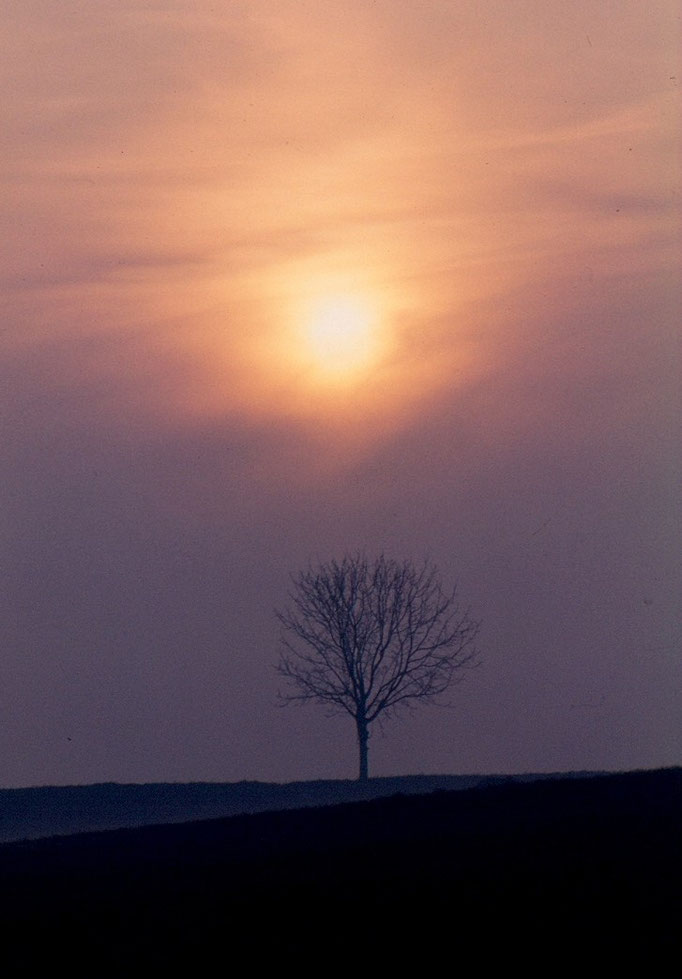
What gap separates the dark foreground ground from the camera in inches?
664

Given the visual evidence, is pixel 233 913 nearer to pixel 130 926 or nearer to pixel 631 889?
pixel 130 926

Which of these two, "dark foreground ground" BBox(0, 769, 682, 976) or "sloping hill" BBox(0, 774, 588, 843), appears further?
"sloping hill" BBox(0, 774, 588, 843)

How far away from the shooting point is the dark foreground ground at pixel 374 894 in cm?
1686

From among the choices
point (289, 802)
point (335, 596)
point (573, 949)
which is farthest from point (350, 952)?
point (335, 596)

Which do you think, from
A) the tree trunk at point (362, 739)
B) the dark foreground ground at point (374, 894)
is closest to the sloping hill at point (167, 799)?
the tree trunk at point (362, 739)

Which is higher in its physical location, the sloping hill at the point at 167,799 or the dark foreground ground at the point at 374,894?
the sloping hill at the point at 167,799

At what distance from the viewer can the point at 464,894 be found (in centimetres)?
1934

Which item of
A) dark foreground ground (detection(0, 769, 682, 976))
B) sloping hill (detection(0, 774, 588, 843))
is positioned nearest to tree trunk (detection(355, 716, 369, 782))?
sloping hill (detection(0, 774, 588, 843))

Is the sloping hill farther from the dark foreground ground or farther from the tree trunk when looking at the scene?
the dark foreground ground

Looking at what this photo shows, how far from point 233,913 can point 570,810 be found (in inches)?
350

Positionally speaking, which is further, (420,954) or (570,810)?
(570,810)

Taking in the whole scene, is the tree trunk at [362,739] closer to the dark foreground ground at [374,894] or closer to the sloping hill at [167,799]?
the sloping hill at [167,799]

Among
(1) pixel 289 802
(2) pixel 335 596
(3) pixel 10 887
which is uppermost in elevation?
(2) pixel 335 596

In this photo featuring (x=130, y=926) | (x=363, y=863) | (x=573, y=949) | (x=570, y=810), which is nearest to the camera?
(x=573, y=949)
